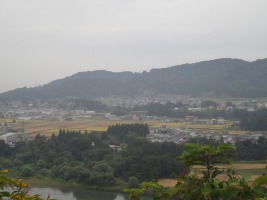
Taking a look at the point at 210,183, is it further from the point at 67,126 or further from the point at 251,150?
the point at 67,126

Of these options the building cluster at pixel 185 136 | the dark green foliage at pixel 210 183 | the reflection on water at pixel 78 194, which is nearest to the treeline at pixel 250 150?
the building cluster at pixel 185 136

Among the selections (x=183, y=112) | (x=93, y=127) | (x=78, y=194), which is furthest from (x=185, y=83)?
(x=78, y=194)

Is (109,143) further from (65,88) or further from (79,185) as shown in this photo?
(65,88)

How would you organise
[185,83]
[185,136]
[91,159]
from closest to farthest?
[91,159]
[185,136]
[185,83]

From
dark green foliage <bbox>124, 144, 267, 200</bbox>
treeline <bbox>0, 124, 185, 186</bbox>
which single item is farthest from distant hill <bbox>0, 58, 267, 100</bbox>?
dark green foliage <bbox>124, 144, 267, 200</bbox>

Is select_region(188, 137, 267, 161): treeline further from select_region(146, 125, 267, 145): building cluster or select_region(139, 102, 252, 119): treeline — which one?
select_region(139, 102, 252, 119): treeline

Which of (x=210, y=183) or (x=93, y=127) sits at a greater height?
(x=210, y=183)
